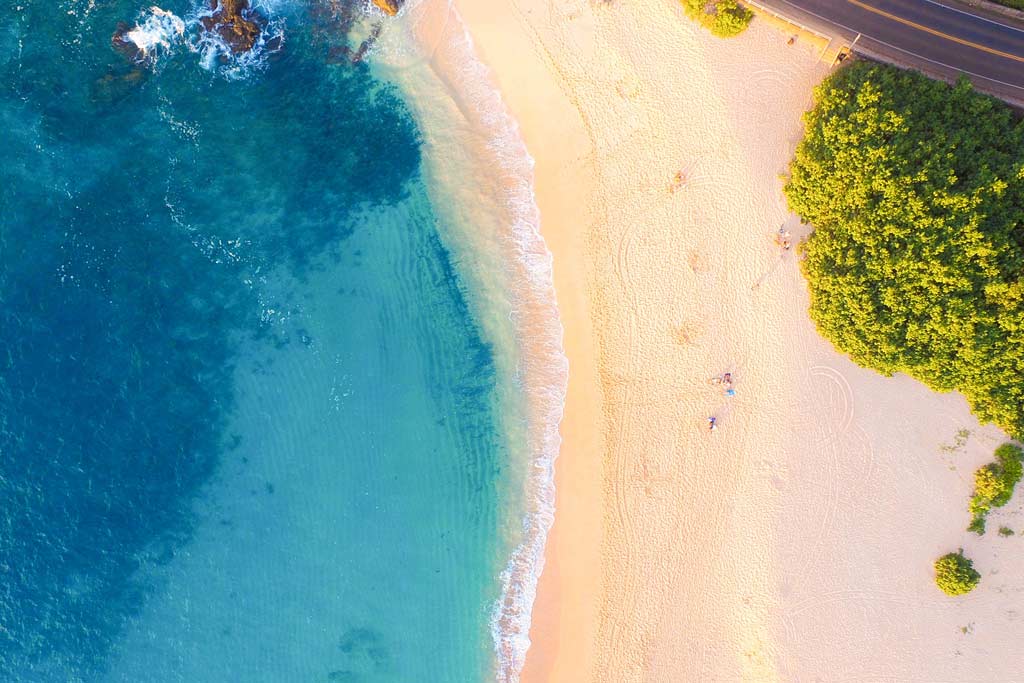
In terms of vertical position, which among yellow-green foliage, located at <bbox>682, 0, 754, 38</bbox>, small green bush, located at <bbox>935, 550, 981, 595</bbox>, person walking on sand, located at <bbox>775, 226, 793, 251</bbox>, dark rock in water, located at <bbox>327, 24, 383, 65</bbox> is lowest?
small green bush, located at <bbox>935, 550, 981, 595</bbox>

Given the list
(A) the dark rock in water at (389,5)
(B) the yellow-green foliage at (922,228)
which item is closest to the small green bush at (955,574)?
(B) the yellow-green foliage at (922,228)

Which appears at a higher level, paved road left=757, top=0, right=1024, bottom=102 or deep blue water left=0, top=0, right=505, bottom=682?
paved road left=757, top=0, right=1024, bottom=102

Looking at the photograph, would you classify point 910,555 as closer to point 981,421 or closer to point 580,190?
point 981,421

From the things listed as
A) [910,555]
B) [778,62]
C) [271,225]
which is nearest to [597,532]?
[910,555]

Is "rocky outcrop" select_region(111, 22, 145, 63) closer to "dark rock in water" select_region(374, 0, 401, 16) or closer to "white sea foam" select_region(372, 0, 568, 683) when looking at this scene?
"dark rock in water" select_region(374, 0, 401, 16)

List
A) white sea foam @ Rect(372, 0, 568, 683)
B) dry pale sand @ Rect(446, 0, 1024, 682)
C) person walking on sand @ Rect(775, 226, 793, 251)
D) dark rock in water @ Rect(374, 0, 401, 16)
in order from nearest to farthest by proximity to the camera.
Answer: person walking on sand @ Rect(775, 226, 793, 251) < dry pale sand @ Rect(446, 0, 1024, 682) < dark rock in water @ Rect(374, 0, 401, 16) < white sea foam @ Rect(372, 0, 568, 683)

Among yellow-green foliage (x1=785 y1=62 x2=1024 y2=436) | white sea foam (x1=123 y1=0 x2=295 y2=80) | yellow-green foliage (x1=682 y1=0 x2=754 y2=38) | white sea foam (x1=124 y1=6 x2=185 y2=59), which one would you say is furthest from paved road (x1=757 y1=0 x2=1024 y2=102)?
white sea foam (x1=124 y1=6 x2=185 y2=59)

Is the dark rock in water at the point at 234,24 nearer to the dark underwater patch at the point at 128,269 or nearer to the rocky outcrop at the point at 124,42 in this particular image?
the dark underwater patch at the point at 128,269
